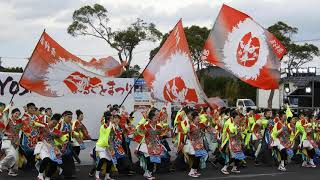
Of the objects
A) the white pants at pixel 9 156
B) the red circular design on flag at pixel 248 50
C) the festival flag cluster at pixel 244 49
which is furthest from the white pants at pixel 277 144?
the white pants at pixel 9 156

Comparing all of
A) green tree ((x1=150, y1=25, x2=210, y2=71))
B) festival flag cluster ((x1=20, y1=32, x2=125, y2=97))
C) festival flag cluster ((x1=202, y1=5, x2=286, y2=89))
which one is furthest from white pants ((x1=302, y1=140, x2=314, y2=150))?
green tree ((x1=150, y1=25, x2=210, y2=71))

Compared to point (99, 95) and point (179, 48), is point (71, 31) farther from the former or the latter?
point (179, 48)

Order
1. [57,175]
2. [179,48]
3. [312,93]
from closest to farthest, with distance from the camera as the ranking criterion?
[57,175], [179,48], [312,93]

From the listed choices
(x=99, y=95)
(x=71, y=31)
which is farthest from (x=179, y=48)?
(x=71, y=31)

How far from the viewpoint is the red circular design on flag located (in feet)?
43.6

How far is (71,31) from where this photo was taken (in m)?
38.0

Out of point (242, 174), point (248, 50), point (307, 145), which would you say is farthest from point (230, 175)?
point (248, 50)

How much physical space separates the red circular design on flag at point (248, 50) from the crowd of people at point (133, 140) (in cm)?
146

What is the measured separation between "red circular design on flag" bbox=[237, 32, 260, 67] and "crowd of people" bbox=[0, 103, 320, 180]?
1461mm

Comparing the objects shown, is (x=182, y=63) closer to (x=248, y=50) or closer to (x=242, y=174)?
(x=248, y=50)

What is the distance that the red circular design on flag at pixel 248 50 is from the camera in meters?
13.3

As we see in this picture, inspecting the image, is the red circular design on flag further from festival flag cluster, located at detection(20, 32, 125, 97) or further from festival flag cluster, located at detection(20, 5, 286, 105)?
festival flag cluster, located at detection(20, 32, 125, 97)

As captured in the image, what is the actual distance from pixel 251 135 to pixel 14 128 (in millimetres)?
6992

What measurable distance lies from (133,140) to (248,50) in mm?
3813
